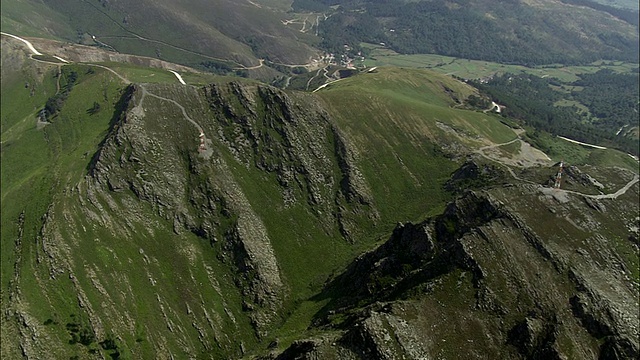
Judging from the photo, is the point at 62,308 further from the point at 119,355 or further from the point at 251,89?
the point at 251,89

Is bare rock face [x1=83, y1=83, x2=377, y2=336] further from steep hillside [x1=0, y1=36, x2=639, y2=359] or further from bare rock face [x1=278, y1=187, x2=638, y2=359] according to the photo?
bare rock face [x1=278, y1=187, x2=638, y2=359]

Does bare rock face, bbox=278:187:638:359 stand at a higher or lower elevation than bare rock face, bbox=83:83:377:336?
higher

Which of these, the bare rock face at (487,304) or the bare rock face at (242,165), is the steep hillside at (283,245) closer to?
the bare rock face at (487,304)

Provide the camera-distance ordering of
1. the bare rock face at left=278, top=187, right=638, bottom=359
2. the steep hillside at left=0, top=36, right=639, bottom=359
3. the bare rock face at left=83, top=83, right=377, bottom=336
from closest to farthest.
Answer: the bare rock face at left=278, top=187, right=638, bottom=359, the steep hillside at left=0, top=36, right=639, bottom=359, the bare rock face at left=83, top=83, right=377, bottom=336

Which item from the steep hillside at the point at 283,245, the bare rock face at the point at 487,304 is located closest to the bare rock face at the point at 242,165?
the steep hillside at the point at 283,245

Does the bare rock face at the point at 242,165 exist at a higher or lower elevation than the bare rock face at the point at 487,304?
lower

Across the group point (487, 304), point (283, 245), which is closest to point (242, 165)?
point (283, 245)

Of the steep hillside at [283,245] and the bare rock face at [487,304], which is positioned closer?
the bare rock face at [487,304]

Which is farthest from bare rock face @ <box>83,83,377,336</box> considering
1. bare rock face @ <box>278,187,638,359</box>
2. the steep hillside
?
bare rock face @ <box>278,187,638,359</box>

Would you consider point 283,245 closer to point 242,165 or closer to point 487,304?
point 242,165
